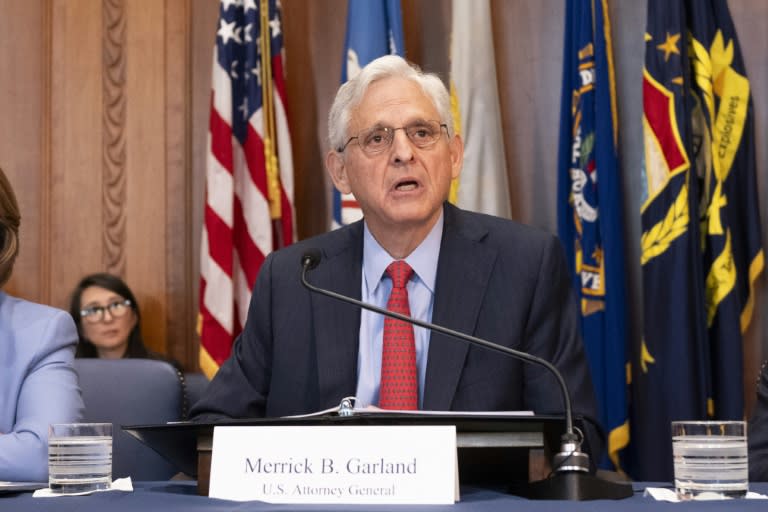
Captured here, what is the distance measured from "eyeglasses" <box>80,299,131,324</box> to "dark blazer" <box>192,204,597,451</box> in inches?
95.2

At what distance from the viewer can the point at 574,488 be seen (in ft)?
4.70

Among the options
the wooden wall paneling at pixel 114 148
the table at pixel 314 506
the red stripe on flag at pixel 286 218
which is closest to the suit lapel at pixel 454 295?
the table at pixel 314 506

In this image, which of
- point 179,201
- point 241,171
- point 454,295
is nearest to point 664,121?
point 241,171

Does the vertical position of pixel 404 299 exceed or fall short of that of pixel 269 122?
it falls short

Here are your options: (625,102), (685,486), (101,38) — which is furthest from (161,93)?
(685,486)

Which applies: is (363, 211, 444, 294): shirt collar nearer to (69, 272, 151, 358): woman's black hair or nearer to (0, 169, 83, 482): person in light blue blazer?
(0, 169, 83, 482): person in light blue blazer

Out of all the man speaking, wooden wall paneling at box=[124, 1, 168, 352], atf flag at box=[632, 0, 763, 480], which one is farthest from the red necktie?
wooden wall paneling at box=[124, 1, 168, 352]

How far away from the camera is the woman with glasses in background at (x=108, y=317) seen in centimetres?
475

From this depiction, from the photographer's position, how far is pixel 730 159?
4.01 meters

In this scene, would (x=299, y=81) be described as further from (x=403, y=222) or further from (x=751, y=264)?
(x=403, y=222)

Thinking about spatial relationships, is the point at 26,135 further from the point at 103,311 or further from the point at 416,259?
the point at 416,259

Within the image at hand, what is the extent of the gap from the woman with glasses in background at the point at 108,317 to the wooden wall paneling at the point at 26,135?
0.94 ft

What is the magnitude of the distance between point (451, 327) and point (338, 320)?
0.26 meters

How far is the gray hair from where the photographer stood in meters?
2.47
